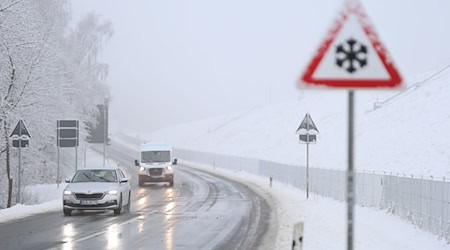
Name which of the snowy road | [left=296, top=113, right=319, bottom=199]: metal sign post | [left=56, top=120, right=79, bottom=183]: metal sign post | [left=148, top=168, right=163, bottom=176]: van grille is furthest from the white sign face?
[left=148, top=168, right=163, bottom=176]: van grille

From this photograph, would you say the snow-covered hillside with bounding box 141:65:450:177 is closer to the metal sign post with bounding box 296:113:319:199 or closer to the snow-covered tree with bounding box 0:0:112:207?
the metal sign post with bounding box 296:113:319:199

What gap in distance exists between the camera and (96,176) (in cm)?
2136

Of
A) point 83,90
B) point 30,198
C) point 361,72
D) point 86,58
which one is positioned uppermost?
point 86,58

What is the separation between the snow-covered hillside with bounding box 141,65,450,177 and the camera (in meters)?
48.3

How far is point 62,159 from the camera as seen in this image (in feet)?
134

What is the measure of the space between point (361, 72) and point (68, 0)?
4117cm

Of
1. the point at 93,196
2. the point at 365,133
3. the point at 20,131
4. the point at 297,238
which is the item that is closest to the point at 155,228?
the point at 93,196

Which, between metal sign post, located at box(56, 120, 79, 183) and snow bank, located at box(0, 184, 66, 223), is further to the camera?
metal sign post, located at box(56, 120, 79, 183)

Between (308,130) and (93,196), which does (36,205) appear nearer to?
(93,196)

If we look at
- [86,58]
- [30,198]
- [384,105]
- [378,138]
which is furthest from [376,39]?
[384,105]

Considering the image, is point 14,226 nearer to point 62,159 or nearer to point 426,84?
point 62,159

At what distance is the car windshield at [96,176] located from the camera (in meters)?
21.1

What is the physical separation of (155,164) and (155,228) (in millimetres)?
22641

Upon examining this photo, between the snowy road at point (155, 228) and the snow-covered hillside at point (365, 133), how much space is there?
66.6 feet
